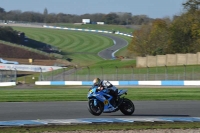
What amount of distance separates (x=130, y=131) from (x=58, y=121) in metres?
3.00

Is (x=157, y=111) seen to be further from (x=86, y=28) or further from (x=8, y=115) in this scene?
(x=86, y=28)

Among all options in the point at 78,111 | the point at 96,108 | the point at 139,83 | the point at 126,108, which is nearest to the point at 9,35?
the point at 139,83

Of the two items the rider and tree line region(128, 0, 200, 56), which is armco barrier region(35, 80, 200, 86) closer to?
tree line region(128, 0, 200, 56)

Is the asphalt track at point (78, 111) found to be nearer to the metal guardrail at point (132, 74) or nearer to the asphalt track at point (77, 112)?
the asphalt track at point (77, 112)

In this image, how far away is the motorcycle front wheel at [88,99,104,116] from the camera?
65.0 feet

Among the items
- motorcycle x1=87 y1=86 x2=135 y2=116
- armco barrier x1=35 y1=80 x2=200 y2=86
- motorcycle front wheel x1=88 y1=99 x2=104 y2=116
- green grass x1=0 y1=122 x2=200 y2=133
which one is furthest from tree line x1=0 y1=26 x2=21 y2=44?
green grass x1=0 y1=122 x2=200 y2=133

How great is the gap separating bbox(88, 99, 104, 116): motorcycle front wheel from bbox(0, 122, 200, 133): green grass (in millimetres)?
2383

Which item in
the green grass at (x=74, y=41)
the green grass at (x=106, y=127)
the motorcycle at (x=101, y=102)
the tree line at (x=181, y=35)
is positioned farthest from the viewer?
the green grass at (x=74, y=41)

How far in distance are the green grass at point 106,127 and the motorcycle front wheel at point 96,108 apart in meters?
2.38

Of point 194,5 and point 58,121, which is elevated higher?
point 194,5

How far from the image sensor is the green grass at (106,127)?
52.7 ft

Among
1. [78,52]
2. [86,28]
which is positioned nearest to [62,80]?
[78,52]

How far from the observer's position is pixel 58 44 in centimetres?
15150

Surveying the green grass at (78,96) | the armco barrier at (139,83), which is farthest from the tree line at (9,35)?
the green grass at (78,96)
